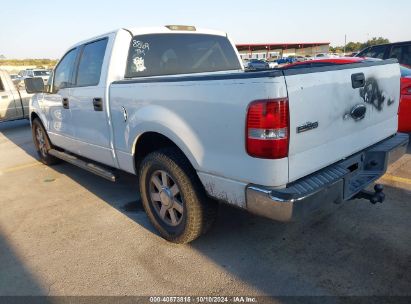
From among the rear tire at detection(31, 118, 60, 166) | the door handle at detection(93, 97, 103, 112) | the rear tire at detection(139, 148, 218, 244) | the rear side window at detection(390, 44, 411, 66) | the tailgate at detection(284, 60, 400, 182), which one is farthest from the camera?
the rear side window at detection(390, 44, 411, 66)

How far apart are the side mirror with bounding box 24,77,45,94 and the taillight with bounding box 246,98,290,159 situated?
4147 mm

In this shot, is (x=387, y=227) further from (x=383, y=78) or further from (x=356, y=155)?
(x=383, y=78)

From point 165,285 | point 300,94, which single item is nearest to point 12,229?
point 165,285

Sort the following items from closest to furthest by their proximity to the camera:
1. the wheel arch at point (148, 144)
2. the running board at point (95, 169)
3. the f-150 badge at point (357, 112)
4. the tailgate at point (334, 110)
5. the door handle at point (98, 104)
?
the tailgate at point (334, 110) < the f-150 badge at point (357, 112) < the wheel arch at point (148, 144) < the door handle at point (98, 104) < the running board at point (95, 169)

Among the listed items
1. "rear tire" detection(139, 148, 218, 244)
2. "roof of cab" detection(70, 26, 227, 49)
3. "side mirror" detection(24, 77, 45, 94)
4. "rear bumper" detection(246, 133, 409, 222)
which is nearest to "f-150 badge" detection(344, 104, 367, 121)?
"rear bumper" detection(246, 133, 409, 222)

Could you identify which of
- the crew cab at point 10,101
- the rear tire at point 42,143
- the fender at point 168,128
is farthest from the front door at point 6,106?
the fender at point 168,128

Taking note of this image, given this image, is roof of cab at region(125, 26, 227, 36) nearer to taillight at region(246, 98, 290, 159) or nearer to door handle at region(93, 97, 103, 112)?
door handle at region(93, 97, 103, 112)

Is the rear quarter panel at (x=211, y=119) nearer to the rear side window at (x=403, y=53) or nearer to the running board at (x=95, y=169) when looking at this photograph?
the running board at (x=95, y=169)

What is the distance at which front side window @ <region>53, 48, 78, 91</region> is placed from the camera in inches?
180

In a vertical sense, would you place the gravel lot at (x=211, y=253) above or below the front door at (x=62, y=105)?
below

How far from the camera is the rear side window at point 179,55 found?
3695mm

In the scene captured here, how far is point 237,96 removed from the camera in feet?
7.36

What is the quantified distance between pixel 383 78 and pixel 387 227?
134 centimetres

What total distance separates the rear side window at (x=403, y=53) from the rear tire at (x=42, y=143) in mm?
7811
